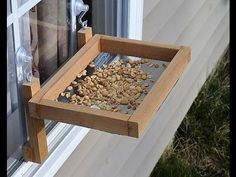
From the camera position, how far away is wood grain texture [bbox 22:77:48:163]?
4.60 ft

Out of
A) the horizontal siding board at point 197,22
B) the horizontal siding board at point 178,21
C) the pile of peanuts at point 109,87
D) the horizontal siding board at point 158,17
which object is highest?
the pile of peanuts at point 109,87

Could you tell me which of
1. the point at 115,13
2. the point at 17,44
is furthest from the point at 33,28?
the point at 115,13

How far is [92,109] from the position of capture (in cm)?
134

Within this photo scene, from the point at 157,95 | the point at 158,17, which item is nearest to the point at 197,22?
the point at 158,17

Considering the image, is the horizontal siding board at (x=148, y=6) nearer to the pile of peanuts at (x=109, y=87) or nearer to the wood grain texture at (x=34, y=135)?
the pile of peanuts at (x=109, y=87)

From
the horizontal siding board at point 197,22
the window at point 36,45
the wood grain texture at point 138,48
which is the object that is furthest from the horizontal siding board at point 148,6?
the wood grain texture at point 138,48

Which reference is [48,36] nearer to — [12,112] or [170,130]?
[12,112]

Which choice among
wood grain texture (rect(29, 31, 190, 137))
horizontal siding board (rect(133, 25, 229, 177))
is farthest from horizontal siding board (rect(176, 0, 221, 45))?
wood grain texture (rect(29, 31, 190, 137))

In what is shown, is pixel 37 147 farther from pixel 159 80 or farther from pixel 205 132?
pixel 205 132

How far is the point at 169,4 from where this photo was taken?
2467mm

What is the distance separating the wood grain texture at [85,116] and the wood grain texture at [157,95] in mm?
23

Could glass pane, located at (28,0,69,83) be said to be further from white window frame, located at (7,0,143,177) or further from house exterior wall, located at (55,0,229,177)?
house exterior wall, located at (55,0,229,177)

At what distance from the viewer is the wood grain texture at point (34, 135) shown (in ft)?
4.60

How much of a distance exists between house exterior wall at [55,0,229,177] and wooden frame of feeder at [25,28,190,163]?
288 millimetres
